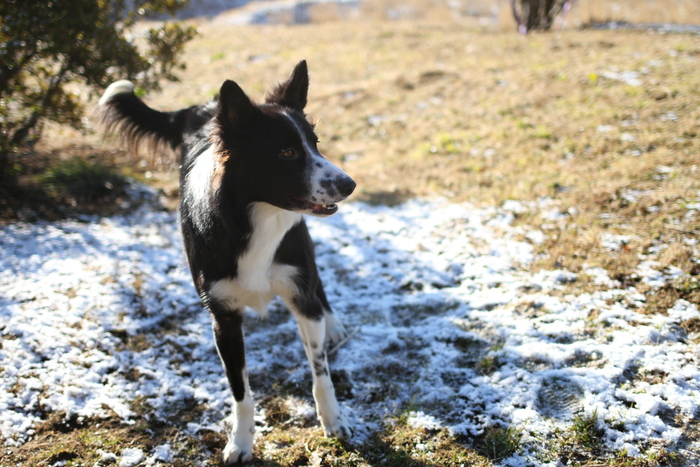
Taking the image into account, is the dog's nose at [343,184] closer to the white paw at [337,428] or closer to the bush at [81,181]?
the white paw at [337,428]

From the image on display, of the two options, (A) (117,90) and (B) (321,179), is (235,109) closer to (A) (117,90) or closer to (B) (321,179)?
(B) (321,179)

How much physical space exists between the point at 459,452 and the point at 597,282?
6.46ft

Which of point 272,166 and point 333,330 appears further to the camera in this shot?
point 333,330

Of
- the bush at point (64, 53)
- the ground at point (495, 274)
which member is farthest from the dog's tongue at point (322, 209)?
the bush at point (64, 53)

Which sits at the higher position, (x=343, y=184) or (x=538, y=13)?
(x=538, y=13)

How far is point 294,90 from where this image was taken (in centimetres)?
313

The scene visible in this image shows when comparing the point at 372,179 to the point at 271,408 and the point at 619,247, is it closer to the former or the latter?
the point at 619,247

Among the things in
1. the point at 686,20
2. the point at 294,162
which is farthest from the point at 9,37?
the point at 686,20

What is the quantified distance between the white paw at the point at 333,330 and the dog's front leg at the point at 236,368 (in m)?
1.02

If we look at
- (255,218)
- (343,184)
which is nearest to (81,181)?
(255,218)

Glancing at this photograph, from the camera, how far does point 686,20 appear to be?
1061 centimetres

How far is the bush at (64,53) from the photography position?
186 inches

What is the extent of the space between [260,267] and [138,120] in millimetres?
2013

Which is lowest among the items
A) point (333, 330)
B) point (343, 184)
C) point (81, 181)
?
point (333, 330)
